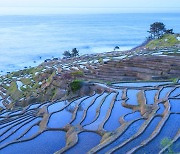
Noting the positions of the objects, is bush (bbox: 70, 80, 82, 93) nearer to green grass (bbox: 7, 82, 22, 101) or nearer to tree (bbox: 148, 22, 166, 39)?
green grass (bbox: 7, 82, 22, 101)

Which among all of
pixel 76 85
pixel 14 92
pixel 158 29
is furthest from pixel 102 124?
pixel 158 29

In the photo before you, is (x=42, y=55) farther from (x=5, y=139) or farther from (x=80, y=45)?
(x=5, y=139)

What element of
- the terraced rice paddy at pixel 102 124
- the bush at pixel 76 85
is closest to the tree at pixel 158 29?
the bush at pixel 76 85

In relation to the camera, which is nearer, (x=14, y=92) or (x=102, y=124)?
(x=102, y=124)

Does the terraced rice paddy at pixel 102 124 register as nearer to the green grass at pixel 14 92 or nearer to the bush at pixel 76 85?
the bush at pixel 76 85

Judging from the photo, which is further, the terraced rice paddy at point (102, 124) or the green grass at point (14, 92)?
the green grass at point (14, 92)

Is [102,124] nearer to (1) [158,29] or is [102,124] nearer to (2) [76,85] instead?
(2) [76,85]

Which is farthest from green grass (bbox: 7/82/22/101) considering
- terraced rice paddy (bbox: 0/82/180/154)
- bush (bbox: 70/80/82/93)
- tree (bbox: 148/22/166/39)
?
tree (bbox: 148/22/166/39)

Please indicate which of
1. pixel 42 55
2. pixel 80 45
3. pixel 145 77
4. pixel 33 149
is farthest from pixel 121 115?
pixel 80 45
